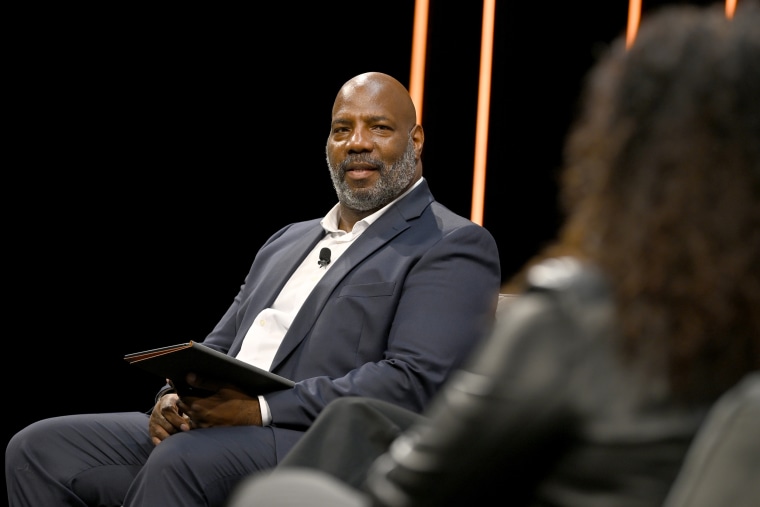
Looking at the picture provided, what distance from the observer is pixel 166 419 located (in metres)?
2.35

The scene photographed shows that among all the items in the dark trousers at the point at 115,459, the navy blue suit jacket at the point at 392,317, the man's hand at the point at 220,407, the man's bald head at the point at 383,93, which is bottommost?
the dark trousers at the point at 115,459

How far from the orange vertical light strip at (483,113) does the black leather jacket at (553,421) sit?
268 centimetres

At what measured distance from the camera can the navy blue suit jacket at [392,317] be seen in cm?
223

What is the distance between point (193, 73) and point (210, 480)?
184cm

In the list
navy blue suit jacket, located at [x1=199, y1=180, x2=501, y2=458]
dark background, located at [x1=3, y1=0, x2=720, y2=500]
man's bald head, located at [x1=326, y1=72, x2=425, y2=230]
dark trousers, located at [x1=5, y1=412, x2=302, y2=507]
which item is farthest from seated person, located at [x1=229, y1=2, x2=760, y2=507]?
dark background, located at [x1=3, y1=0, x2=720, y2=500]

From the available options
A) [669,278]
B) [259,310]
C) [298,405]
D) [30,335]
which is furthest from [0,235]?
[669,278]

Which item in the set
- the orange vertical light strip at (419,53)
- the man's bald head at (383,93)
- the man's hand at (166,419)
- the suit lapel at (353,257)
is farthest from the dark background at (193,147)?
the man's hand at (166,419)

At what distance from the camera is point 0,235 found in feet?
11.0

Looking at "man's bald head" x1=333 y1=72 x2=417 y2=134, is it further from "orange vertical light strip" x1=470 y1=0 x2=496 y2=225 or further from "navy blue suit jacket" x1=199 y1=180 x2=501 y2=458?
"orange vertical light strip" x1=470 y1=0 x2=496 y2=225

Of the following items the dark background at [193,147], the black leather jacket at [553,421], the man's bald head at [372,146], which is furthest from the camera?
the dark background at [193,147]

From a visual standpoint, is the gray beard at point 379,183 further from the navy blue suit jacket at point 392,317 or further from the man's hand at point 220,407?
the man's hand at point 220,407

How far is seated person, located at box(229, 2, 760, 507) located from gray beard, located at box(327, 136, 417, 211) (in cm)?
176

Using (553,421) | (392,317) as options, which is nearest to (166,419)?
(392,317)

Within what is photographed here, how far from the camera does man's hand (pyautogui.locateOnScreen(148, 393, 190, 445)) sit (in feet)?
7.58
